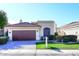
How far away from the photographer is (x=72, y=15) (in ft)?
42.5

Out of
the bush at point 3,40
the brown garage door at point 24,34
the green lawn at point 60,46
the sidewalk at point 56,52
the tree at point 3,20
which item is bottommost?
the sidewalk at point 56,52

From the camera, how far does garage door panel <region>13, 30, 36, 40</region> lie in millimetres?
13547

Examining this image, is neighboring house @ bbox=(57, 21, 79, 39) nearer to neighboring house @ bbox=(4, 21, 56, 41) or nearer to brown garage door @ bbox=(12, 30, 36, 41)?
neighboring house @ bbox=(4, 21, 56, 41)

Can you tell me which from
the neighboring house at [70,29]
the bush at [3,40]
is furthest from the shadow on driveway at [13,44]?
the neighboring house at [70,29]

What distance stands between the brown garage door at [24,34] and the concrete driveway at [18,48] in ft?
1.17

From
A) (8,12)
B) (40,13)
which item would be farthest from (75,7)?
(8,12)

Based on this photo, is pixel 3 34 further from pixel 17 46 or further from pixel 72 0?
pixel 72 0

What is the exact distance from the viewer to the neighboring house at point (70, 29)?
1298 centimetres

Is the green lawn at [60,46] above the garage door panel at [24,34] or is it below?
below

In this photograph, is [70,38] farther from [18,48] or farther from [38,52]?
[18,48]

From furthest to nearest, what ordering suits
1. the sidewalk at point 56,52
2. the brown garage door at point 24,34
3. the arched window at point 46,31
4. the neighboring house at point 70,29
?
the brown garage door at point 24,34, the arched window at point 46,31, the neighboring house at point 70,29, the sidewalk at point 56,52

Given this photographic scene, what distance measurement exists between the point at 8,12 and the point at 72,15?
8.39ft

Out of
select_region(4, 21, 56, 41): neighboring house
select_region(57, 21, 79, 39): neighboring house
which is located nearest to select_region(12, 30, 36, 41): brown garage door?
select_region(4, 21, 56, 41): neighboring house

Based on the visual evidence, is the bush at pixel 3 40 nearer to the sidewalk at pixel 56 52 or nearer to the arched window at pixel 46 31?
the sidewalk at pixel 56 52
